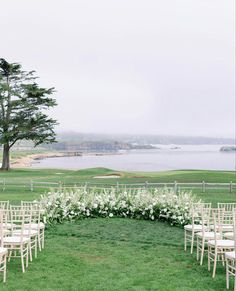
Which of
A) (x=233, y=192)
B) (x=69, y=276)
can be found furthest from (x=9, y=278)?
(x=233, y=192)

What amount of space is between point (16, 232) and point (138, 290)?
3.22 meters

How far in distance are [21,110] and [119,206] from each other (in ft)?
107

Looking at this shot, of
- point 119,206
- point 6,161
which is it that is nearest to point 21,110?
point 6,161

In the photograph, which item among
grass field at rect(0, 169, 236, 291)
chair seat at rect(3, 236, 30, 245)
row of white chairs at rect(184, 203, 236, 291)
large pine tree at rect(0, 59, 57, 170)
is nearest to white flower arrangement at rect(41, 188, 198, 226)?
grass field at rect(0, 169, 236, 291)

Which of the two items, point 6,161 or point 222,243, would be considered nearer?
point 222,243

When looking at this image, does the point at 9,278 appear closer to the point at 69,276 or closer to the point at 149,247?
the point at 69,276

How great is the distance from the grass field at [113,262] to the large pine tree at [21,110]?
1273 inches

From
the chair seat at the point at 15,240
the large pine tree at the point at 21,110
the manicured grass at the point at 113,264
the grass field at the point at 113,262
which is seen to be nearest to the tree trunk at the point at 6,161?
the large pine tree at the point at 21,110

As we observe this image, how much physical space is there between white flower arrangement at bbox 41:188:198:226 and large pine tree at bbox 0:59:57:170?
30476mm

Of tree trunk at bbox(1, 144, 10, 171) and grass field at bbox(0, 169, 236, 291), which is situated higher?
tree trunk at bbox(1, 144, 10, 171)

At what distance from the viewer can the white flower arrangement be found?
13177 mm

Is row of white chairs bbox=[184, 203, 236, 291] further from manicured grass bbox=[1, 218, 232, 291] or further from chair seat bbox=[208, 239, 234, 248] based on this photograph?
manicured grass bbox=[1, 218, 232, 291]

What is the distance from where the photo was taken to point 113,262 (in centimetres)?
875

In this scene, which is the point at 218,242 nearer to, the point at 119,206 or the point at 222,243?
the point at 222,243
